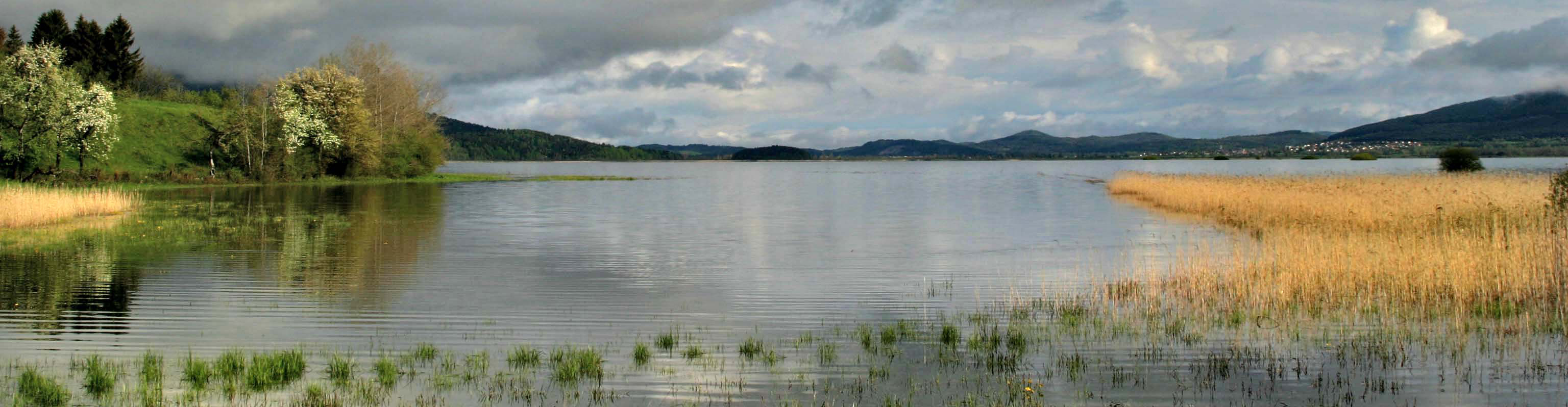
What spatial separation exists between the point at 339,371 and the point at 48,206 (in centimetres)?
2895

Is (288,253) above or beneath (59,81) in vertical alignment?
beneath

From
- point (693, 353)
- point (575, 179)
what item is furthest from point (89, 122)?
point (693, 353)

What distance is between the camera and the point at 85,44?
96875 millimetres

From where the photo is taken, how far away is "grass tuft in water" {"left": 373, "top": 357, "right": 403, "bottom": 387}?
10.4 metres

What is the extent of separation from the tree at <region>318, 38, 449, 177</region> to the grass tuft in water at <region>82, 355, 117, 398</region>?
7859 cm

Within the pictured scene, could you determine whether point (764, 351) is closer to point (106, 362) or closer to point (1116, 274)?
point (106, 362)

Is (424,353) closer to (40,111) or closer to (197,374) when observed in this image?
(197,374)

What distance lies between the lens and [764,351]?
12.4m

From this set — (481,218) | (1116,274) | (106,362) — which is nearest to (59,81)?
(481,218)

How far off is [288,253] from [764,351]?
1749 cm

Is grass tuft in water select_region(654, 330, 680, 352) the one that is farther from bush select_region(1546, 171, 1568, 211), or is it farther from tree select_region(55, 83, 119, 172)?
tree select_region(55, 83, 119, 172)

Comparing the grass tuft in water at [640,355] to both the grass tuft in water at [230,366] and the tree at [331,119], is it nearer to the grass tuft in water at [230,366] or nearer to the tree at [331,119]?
the grass tuft in water at [230,366]

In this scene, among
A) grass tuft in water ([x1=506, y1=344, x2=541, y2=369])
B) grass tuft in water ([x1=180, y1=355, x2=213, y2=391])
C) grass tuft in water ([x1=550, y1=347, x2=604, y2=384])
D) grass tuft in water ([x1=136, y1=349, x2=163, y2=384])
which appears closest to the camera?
grass tuft in water ([x1=180, y1=355, x2=213, y2=391])

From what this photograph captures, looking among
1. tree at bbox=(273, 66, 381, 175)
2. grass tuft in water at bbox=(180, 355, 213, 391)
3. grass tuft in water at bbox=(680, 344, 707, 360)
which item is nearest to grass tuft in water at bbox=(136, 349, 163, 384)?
grass tuft in water at bbox=(180, 355, 213, 391)
